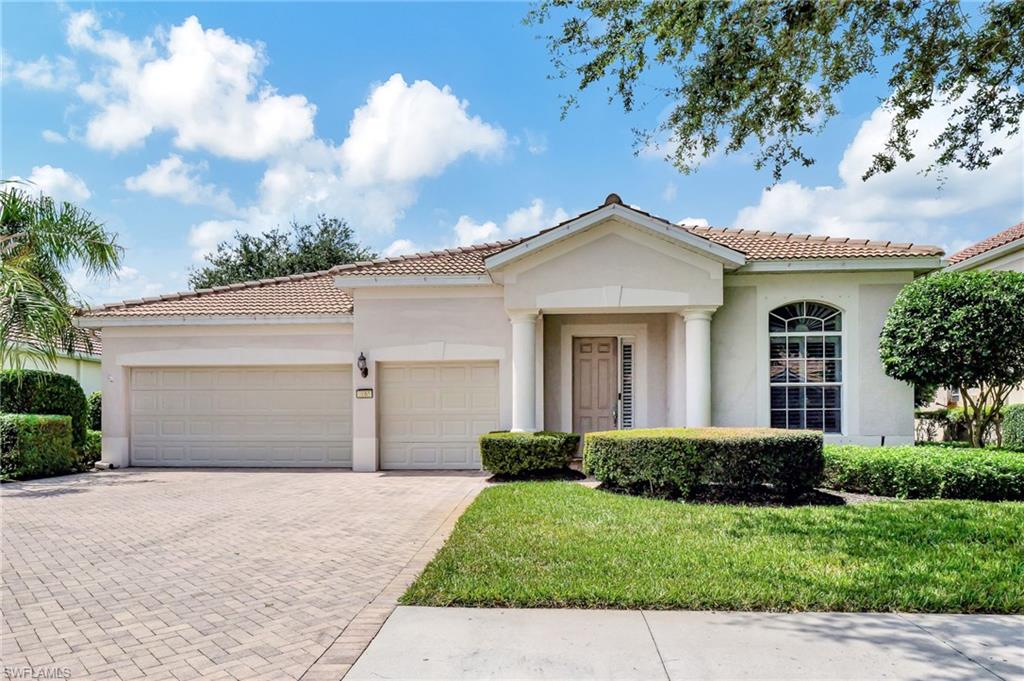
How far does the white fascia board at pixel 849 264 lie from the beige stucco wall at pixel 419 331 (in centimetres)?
496

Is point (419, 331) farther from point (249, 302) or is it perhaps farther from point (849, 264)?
A: point (849, 264)

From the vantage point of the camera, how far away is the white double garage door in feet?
42.0

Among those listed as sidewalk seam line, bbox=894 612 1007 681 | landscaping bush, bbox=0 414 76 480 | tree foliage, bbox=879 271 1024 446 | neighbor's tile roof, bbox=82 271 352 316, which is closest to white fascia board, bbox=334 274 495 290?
neighbor's tile roof, bbox=82 271 352 316

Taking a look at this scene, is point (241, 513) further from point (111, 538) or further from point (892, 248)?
point (892, 248)

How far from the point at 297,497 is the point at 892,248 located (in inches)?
482

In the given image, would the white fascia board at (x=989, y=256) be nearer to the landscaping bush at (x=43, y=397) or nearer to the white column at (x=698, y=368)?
the white column at (x=698, y=368)

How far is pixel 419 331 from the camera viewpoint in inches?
494

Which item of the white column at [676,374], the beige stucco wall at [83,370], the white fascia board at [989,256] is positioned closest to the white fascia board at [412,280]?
the white column at [676,374]

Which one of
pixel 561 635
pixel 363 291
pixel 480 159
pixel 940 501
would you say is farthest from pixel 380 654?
pixel 480 159

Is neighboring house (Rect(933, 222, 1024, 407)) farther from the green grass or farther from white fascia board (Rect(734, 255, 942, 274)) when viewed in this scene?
the green grass

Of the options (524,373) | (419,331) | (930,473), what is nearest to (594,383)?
(524,373)

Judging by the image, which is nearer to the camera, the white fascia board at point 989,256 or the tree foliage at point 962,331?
the tree foliage at point 962,331

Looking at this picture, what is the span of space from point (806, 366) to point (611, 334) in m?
4.01

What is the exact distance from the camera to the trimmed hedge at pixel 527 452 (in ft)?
35.3
